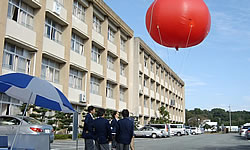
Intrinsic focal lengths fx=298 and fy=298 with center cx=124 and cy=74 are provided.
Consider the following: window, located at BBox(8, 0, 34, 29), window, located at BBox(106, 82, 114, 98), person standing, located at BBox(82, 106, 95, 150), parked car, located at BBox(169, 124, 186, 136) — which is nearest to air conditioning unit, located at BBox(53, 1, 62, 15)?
window, located at BBox(8, 0, 34, 29)

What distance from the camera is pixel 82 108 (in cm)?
2747

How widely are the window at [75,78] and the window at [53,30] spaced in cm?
331

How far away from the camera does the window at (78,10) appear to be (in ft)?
89.9

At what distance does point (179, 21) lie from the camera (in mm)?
7973

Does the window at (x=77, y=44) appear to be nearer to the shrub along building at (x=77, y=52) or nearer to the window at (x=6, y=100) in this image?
the shrub along building at (x=77, y=52)

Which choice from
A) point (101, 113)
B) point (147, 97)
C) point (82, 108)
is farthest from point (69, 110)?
point (147, 97)

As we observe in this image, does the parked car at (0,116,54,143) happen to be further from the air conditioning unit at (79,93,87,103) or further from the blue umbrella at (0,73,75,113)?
the air conditioning unit at (79,93,87,103)

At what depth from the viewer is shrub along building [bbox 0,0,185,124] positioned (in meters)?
19.8

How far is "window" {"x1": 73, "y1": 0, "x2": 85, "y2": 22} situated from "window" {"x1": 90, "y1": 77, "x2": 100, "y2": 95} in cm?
610

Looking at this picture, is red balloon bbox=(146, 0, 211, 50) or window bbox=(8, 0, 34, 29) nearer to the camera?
red balloon bbox=(146, 0, 211, 50)

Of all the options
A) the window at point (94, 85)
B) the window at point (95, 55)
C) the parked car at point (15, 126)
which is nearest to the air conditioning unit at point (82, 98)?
the window at point (94, 85)

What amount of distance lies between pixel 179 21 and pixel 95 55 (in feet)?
77.4

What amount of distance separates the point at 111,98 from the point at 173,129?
42.1 feet

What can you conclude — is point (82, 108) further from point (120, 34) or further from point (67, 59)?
point (120, 34)
